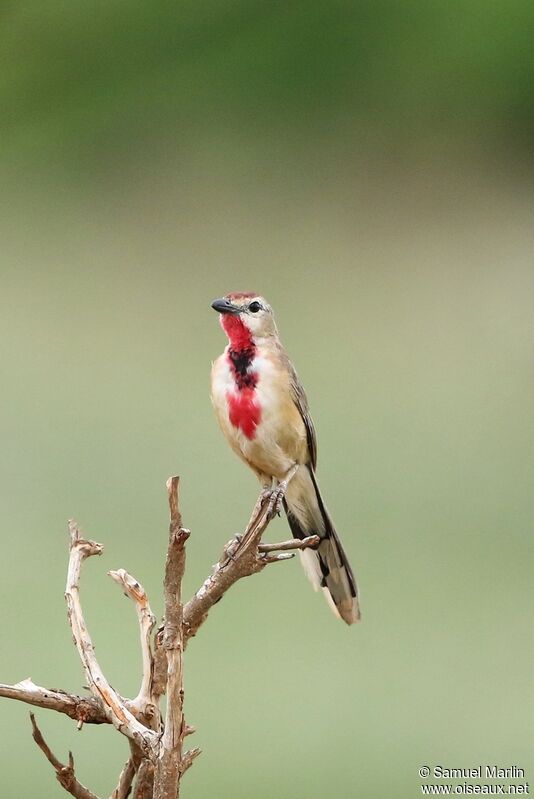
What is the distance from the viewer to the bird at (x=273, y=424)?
1.45 m

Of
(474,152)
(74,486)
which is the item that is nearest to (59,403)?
(74,486)

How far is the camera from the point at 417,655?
2521 mm

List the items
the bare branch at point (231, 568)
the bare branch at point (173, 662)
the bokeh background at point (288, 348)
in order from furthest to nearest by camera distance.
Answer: the bokeh background at point (288, 348) < the bare branch at point (231, 568) < the bare branch at point (173, 662)

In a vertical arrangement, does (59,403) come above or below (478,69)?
below

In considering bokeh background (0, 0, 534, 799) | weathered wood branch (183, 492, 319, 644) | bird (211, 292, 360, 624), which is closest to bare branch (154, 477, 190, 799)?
weathered wood branch (183, 492, 319, 644)

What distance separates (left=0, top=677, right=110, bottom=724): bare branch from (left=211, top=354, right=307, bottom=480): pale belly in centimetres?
60

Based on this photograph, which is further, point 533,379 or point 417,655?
point 533,379

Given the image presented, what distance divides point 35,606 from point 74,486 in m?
0.50

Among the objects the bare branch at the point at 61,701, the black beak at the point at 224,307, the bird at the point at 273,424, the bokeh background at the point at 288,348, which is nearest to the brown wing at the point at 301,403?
the bird at the point at 273,424

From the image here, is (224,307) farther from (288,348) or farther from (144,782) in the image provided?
(288,348)

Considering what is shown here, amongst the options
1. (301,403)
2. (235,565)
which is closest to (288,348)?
(301,403)

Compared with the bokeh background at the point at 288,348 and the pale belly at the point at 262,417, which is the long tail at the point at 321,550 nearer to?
the pale belly at the point at 262,417

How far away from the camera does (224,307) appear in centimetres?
147

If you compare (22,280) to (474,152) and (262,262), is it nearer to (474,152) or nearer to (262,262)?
(262,262)
